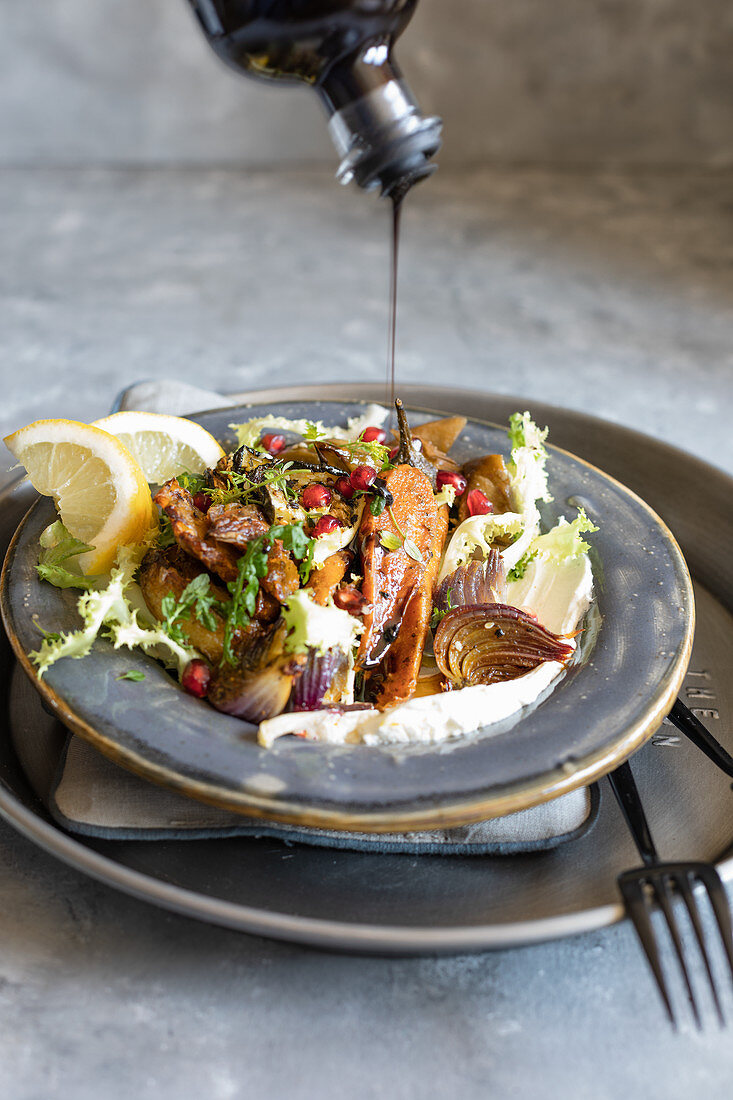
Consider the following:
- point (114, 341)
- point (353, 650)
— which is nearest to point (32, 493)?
point (353, 650)

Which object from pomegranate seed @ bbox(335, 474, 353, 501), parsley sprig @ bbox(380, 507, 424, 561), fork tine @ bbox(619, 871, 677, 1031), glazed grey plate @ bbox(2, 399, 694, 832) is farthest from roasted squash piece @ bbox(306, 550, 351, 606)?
fork tine @ bbox(619, 871, 677, 1031)

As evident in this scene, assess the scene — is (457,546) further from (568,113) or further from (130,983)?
(568,113)

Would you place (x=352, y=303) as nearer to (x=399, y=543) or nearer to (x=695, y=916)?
(x=399, y=543)

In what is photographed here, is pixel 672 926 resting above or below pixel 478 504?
below

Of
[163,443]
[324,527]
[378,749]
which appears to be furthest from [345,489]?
[378,749]

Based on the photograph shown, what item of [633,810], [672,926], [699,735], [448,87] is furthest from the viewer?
[448,87]
